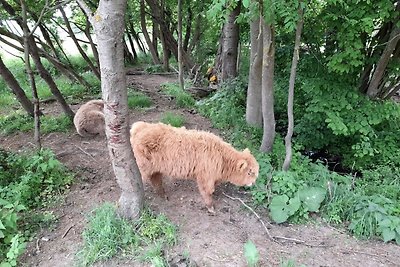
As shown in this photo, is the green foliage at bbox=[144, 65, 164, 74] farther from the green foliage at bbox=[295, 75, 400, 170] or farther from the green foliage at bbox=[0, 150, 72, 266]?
the green foliage at bbox=[0, 150, 72, 266]

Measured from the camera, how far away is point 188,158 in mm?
4367

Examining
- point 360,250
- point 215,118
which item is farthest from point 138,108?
point 360,250

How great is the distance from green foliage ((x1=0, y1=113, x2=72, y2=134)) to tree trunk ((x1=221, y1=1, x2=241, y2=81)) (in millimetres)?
4331

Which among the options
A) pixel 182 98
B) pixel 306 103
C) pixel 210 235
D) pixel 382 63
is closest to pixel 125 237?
pixel 210 235

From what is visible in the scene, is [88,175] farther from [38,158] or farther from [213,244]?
[213,244]

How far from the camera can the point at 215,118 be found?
744 cm

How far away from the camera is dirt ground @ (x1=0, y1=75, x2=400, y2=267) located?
372 cm

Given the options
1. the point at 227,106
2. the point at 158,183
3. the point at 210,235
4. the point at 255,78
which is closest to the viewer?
the point at 210,235

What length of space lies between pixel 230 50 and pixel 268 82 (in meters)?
3.91

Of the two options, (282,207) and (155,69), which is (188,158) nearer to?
(282,207)

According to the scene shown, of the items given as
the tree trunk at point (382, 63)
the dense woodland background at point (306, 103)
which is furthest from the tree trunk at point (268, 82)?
the tree trunk at point (382, 63)

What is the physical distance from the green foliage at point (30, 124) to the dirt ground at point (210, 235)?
176 centimetres

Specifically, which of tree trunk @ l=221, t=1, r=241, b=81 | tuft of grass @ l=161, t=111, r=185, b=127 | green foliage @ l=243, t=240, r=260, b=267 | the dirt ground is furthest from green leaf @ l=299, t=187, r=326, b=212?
tree trunk @ l=221, t=1, r=241, b=81

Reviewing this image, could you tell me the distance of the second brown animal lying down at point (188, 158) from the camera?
14.3ft
